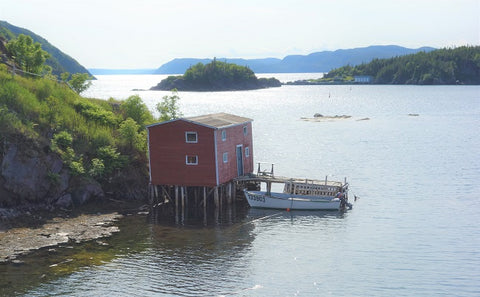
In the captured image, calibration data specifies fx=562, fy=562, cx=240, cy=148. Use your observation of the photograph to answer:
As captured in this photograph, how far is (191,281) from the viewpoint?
3341 centimetres

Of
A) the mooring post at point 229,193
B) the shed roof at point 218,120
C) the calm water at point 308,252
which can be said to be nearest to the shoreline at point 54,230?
the calm water at point 308,252

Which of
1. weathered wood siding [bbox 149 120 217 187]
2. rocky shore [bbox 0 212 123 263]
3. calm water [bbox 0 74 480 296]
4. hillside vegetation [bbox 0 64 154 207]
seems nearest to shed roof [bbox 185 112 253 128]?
weathered wood siding [bbox 149 120 217 187]

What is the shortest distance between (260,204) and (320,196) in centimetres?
549

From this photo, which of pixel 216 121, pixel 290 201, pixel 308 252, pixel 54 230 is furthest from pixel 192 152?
pixel 308 252

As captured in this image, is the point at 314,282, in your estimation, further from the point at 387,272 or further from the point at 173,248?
the point at 173,248

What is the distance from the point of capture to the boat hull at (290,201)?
49844 mm

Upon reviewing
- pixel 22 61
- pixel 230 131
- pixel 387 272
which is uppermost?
pixel 22 61

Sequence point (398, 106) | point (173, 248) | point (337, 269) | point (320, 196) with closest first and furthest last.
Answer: point (337, 269)
point (173, 248)
point (320, 196)
point (398, 106)

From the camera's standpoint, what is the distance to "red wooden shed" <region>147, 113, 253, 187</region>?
49562mm

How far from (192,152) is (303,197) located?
35.6ft

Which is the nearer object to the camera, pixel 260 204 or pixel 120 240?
pixel 120 240

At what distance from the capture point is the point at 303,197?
5100 centimetres

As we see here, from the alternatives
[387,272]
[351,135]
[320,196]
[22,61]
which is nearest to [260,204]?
[320,196]

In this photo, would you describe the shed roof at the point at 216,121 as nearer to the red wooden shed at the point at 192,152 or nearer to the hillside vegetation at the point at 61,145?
the red wooden shed at the point at 192,152
